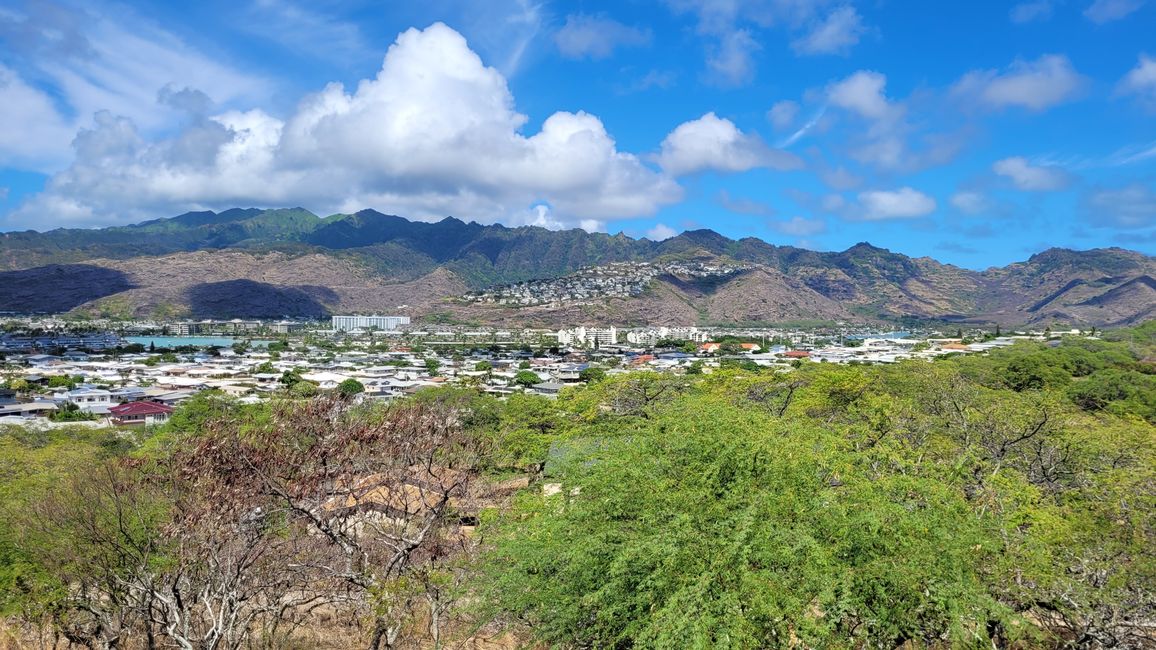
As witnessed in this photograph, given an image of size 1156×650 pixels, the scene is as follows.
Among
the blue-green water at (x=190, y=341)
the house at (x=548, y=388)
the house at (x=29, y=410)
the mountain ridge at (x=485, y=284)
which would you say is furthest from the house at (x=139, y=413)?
the mountain ridge at (x=485, y=284)

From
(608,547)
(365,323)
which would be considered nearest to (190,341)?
(365,323)

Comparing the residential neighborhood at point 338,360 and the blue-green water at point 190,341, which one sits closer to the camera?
the residential neighborhood at point 338,360

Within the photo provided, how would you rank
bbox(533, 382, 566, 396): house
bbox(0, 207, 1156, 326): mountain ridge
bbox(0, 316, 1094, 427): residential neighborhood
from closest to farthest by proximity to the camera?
bbox(0, 316, 1094, 427): residential neighborhood → bbox(533, 382, 566, 396): house → bbox(0, 207, 1156, 326): mountain ridge

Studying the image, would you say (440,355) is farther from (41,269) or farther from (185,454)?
(41,269)

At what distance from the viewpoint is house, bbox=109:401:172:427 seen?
3212 centimetres

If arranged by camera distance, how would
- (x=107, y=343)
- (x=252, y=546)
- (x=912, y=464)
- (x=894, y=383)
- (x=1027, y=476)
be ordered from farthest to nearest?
(x=107, y=343)
(x=894, y=383)
(x=1027, y=476)
(x=912, y=464)
(x=252, y=546)

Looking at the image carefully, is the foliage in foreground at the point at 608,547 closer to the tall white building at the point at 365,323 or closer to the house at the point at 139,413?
the house at the point at 139,413

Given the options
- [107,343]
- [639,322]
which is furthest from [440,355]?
[639,322]

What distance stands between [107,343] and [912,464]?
88.6 metres

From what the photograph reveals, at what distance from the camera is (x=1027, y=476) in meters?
13.2

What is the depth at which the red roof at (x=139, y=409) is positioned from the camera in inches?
1299

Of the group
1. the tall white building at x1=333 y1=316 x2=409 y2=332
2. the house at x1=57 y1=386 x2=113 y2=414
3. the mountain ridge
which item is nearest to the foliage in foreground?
the house at x1=57 y1=386 x2=113 y2=414

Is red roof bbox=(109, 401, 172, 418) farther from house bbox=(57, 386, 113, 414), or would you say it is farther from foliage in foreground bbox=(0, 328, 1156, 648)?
foliage in foreground bbox=(0, 328, 1156, 648)

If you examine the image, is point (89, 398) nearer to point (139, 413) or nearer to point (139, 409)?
point (139, 409)
